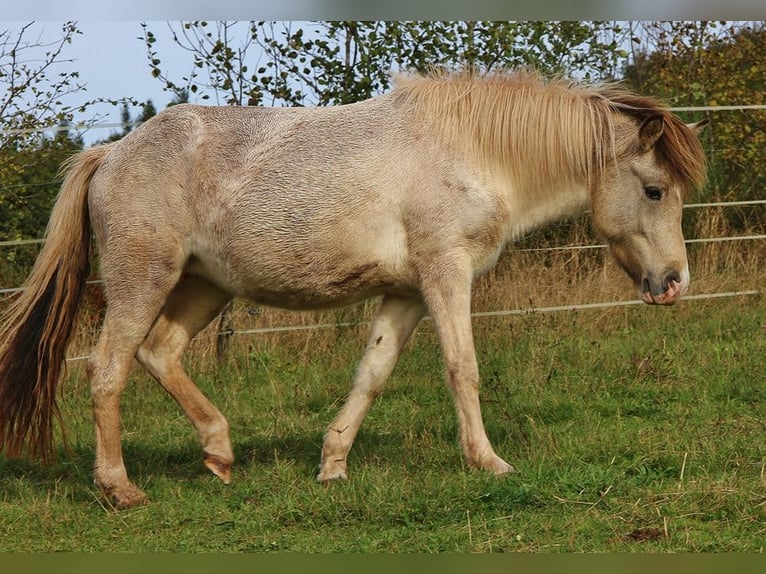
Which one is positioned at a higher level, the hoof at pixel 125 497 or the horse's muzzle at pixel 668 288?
the horse's muzzle at pixel 668 288

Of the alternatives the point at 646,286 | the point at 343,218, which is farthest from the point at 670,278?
the point at 343,218

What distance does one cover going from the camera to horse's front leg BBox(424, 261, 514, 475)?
5.54 metres

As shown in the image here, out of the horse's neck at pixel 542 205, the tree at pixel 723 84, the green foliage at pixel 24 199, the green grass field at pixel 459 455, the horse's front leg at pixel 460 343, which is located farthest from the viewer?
the tree at pixel 723 84

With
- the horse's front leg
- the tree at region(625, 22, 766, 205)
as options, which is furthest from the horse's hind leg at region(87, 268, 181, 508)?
the tree at region(625, 22, 766, 205)

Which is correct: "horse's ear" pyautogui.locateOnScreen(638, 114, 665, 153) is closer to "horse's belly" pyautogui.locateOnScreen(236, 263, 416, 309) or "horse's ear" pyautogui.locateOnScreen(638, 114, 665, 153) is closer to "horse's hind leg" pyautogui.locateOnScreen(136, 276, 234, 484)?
"horse's belly" pyautogui.locateOnScreen(236, 263, 416, 309)

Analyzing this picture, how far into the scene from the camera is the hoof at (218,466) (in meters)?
5.73

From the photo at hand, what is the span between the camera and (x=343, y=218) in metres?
5.59

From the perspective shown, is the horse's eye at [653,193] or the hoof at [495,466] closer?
the hoof at [495,466]

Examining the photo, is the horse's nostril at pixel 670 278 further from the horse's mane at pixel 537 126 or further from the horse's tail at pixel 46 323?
the horse's tail at pixel 46 323

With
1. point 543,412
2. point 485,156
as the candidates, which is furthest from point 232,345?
point 485,156

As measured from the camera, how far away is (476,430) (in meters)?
5.54

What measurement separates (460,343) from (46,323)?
7.82 ft

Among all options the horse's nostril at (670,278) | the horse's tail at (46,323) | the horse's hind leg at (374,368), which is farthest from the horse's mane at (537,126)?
the horse's tail at (46,323)

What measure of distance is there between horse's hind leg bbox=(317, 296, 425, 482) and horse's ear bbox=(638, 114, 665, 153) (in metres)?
1.57
